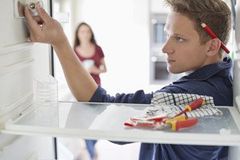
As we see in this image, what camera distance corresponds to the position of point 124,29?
4.01 metres

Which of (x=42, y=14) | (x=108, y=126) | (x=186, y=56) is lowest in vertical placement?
(x=108, y=126)

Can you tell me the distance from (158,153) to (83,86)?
28 centimetres

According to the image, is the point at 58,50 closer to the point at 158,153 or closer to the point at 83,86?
the point at 83,86

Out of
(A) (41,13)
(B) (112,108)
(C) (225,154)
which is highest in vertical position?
(A) (41,13)

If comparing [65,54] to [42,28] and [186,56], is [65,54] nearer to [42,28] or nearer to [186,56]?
[42,28]

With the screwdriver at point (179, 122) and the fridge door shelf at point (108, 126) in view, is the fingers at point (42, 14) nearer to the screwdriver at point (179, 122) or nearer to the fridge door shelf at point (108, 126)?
the fridge door shelf at point (108, 126)

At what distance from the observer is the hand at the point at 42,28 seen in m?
0.91

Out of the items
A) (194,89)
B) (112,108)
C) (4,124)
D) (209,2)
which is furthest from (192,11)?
(4,124)

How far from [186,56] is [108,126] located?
35cm

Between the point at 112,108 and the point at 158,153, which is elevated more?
the point at 112,108

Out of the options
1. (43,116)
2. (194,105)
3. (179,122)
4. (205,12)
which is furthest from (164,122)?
(205,12)

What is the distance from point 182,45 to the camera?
0.96 meters

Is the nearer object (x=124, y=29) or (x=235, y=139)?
(x=235, y=139)

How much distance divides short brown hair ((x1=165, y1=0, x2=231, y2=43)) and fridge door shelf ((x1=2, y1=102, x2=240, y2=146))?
0.23 metres
